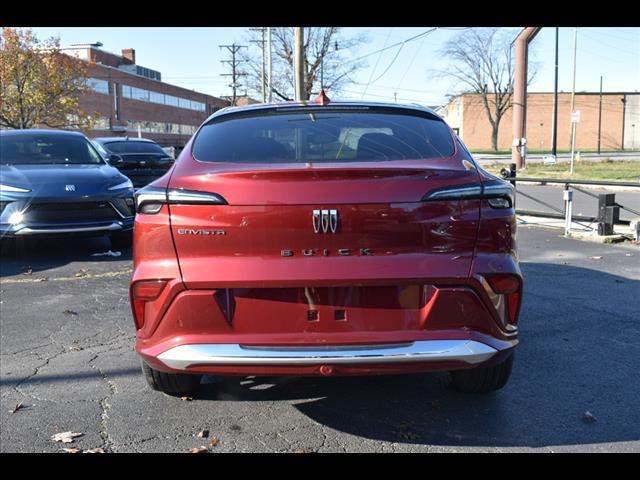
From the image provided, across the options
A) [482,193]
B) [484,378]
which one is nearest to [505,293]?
[482,193]

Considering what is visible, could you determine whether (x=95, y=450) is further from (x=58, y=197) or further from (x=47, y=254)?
(x=47, y=254)

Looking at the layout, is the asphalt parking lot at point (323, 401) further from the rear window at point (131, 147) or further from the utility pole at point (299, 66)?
the utility pole at point (299, 66)

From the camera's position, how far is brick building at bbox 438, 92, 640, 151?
236 ft

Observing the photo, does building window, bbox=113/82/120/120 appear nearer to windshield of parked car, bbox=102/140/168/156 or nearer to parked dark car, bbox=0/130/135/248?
windshield of parked car, bbox=102/140/168/156

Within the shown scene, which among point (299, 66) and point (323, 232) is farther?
point (299, 66)

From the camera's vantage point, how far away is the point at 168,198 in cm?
297

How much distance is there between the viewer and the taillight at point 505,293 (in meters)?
2.93

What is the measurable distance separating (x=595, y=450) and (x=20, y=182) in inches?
279

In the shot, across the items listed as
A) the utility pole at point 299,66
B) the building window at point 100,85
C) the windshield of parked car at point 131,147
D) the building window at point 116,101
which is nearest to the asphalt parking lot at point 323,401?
the windshield of parked car at point 131,147

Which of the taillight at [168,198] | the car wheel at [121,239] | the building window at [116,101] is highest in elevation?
the building window at [116,101]

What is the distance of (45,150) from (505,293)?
25.5 feet

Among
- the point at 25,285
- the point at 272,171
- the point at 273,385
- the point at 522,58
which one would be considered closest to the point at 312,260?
the point at 272,171

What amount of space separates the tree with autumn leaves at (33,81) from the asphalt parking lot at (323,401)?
2986 cm

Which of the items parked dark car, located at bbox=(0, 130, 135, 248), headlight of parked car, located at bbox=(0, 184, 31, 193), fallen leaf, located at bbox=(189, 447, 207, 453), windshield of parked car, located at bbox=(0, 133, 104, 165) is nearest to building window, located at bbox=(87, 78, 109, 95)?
windshield of parked car, located at bbox=(0, 133, 104, 165)
